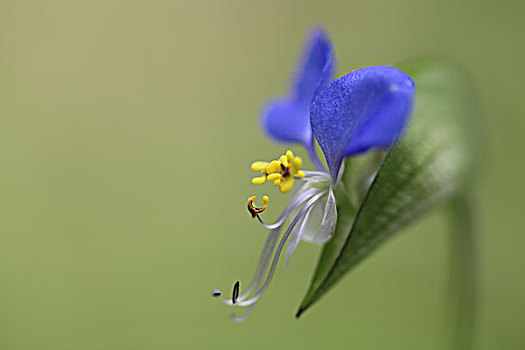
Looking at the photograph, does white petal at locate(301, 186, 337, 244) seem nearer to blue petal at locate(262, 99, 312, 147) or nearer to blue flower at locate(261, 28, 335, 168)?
blue flower at locate(261, 28, 335, 168)

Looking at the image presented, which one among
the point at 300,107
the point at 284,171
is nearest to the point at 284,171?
the point at 284,171

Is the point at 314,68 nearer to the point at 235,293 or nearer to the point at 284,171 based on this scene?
the point at 284,171

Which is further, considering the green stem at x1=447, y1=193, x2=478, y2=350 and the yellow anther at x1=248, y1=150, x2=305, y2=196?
the green stem at x1=447, y1=193, x2=478, y2=350

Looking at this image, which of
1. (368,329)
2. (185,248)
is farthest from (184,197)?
(368,329)

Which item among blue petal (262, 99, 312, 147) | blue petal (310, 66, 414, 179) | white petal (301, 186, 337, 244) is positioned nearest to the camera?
blue petal (310, 66, 414, 179)

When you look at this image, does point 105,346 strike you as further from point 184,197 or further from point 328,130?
point 328,130

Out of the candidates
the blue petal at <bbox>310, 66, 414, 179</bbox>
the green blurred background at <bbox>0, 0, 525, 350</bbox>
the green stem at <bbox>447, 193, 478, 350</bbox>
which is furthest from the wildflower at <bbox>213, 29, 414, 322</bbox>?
the green blurred background at <bbox>0, 0, 525, 350</bbox>
